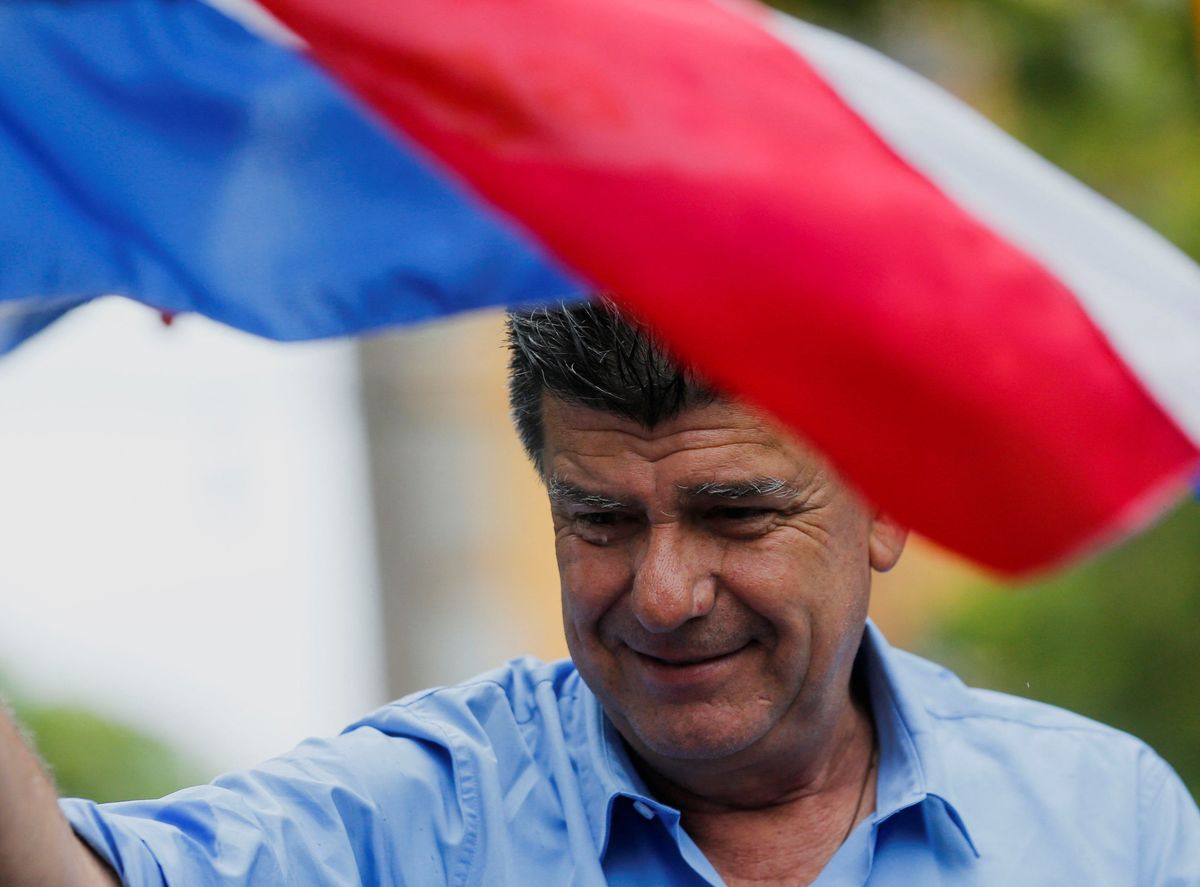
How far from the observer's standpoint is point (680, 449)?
292cm

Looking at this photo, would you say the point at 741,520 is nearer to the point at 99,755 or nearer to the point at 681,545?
the point at 681,545

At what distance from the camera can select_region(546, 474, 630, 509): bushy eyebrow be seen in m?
2.94

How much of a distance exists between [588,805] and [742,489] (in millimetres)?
576

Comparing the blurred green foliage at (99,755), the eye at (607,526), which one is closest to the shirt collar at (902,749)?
the eye at (607,526)

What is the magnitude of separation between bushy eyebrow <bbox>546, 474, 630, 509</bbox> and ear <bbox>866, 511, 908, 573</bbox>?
48 centimetres

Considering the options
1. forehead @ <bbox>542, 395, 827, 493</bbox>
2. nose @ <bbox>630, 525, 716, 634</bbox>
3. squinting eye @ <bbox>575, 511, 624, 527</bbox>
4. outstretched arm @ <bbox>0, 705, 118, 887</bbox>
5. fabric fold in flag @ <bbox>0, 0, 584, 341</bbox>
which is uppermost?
fabric fold in flag @ <bbox>0, 0, 584, 341</bbox>

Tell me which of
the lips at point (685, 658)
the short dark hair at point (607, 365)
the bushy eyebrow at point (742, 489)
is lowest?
the lips at point (685, 658)

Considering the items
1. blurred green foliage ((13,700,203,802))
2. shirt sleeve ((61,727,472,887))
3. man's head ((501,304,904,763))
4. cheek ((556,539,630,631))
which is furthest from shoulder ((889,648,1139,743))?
blurred green foliage ((13,700,203,802))

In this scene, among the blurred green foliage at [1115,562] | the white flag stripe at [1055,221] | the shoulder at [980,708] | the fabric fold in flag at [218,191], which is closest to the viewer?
the white flag stripe at [1055,221]

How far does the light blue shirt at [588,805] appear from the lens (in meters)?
2.82

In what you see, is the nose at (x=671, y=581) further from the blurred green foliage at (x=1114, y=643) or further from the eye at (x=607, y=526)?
the blurred green foliage at (x=1114, y=643)

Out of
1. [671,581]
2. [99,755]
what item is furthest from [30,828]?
[99,755]

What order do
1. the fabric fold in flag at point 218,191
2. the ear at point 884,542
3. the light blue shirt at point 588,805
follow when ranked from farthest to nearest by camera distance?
the ear at point 884,542 → the light blue shirt at point 588,805 → the fabric fold in flag at point 218,191

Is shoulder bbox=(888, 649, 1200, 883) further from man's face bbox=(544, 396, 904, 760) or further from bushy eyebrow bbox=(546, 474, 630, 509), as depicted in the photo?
bushy eyebrow bbox=(546, 474, 630, 509)
